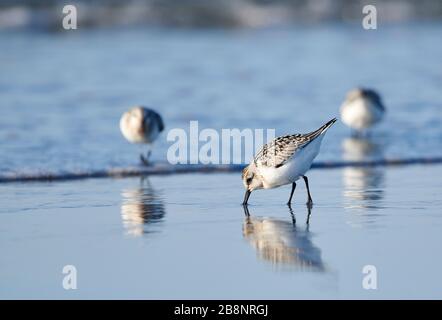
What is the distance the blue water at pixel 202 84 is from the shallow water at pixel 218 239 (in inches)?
69.7

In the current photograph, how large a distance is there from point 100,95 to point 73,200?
8124mm

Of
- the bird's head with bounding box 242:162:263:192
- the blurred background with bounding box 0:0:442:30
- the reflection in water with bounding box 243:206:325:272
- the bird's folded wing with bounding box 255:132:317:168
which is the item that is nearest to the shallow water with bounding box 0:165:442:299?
the reflection in water with bounding box 243:206:325:272

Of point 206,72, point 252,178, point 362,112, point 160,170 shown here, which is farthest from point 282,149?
point 206,72

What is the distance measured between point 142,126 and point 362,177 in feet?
9.90

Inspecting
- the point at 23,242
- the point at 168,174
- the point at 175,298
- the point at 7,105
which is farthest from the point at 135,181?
the point at 7,105

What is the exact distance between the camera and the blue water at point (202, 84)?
1396cm

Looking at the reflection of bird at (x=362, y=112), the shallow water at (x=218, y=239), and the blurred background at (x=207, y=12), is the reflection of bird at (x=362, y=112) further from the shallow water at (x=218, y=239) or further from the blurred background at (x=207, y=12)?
the blurred background at (x=207, y=12)

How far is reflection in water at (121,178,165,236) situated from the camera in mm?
8961

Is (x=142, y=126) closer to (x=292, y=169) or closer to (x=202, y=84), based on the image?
(x=292, y=169)

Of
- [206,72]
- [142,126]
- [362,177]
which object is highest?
[206,72]

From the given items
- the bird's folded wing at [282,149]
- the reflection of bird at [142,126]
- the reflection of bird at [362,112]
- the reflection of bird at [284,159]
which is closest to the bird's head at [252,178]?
the reflection of bird at [284,159]

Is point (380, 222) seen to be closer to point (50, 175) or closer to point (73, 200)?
point (73, 200)

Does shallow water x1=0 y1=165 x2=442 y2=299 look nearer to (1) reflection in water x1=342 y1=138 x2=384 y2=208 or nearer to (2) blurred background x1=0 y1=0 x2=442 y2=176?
(1) reflection in water x1=342 y1=138 x2=384 y2=208

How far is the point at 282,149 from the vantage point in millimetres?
9648
